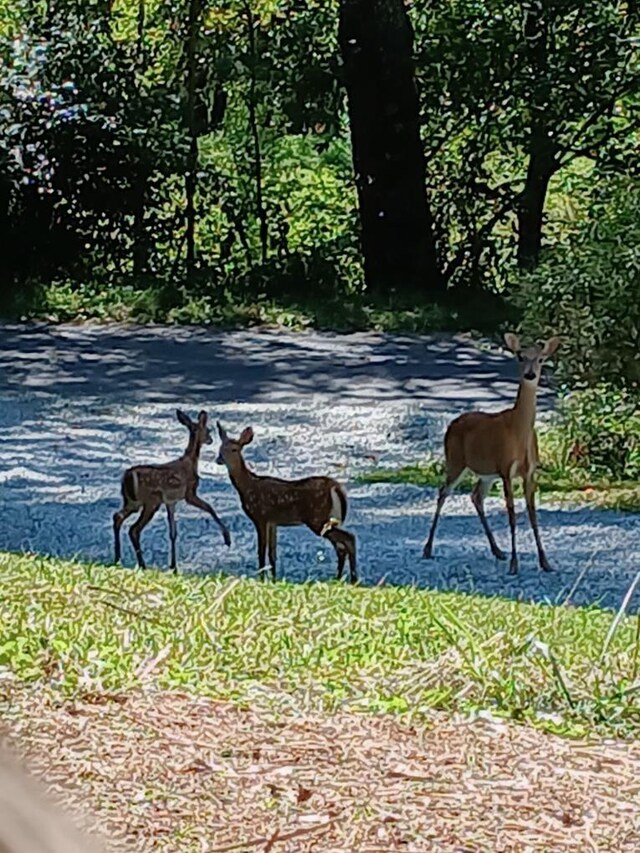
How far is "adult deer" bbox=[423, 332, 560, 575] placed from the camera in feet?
31.6

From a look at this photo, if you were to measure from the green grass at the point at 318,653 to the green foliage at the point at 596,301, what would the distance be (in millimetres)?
5866

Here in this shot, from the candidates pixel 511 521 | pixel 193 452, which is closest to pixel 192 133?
pixel 193 452

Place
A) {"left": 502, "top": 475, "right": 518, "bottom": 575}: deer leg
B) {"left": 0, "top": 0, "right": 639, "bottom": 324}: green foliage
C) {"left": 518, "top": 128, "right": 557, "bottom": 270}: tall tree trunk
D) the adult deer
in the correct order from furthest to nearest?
{"left": 518, "top": 128, "right": 557, "bottom": 270}: tall tree trunk
{"left": 0, "top": 0, "right": 639, "bottom": 324}: green foliage
the adult deer
{"left": 502, "top": 475, "right": 518, "bottom": 575}: deer leg

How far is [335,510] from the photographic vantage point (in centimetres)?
868

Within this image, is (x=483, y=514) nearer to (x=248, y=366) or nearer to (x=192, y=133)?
(x=248, y=366)

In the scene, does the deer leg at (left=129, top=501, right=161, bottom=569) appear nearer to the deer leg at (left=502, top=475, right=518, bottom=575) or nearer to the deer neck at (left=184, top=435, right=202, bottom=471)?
the deer neck at (left=184, top=435, right=202, bottom=471)

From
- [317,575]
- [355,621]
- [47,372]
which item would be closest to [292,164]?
[47,372]

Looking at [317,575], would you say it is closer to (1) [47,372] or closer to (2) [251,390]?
(2) [251,390]

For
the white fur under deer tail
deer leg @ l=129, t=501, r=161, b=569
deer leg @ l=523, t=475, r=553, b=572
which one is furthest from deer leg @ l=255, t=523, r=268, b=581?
deer leg @ l=523, t=475, r=553, b=572

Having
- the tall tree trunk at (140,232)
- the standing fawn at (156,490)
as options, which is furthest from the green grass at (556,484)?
the tall tree trunk at (140,232)

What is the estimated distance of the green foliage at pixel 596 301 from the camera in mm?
11664

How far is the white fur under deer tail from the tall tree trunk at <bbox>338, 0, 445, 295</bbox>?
11.5m

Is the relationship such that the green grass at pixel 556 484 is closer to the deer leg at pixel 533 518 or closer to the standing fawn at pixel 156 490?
the deer leg at pixel 533 518

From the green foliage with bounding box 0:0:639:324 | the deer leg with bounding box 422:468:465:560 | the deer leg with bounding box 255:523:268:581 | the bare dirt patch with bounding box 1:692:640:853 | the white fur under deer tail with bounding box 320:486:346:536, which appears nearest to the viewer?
the bare dirt patch with bounding box 1:692:640:853
